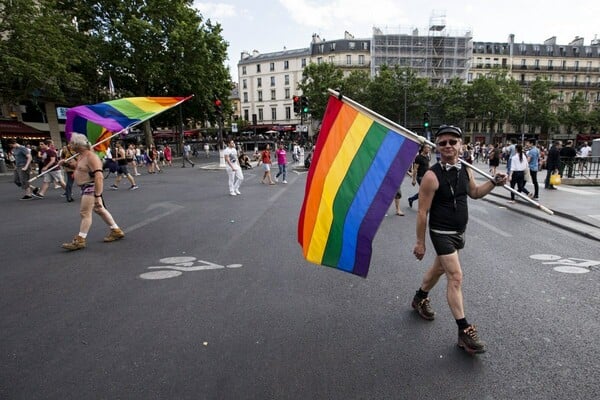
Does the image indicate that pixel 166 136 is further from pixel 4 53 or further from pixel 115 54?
pixel 4 53

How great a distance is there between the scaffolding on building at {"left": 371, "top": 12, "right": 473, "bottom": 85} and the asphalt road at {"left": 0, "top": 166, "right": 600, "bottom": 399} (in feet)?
188

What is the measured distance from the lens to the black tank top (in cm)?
288

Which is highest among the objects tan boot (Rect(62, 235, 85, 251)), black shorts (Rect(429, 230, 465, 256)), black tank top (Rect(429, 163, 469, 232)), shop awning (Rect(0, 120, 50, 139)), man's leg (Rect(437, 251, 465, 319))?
shop awning (Rect(0, 120, 50, 139))

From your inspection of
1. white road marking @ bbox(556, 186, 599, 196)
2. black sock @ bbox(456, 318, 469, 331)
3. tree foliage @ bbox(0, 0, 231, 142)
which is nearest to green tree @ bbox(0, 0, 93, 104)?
tree foliage @ bbox(0, 0, 231, 142)

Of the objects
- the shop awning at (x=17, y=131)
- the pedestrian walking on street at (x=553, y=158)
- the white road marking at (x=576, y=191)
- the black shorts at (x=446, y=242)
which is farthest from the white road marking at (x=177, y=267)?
the shop awning at (x=17, y=131)

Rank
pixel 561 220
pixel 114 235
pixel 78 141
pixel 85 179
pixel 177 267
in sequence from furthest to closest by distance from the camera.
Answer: pixel 561 220, pixel 114 235, pixel 85 179, pixel 78 141, pixel 177 267

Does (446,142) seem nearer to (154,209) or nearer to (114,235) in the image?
(114,235)

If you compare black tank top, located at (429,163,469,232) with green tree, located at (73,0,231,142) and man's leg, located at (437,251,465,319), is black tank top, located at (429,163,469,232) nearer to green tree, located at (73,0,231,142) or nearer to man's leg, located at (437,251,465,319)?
man's leg, located at (437,251,465,319)

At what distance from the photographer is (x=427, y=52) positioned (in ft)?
187

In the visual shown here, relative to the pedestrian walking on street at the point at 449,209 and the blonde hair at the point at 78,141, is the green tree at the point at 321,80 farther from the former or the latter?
the pedestrian walking on street at the point at 449,209

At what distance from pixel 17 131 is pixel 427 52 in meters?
55.9

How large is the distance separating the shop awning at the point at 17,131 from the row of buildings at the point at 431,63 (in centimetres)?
3058

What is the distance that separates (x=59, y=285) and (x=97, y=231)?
2764 millimetres

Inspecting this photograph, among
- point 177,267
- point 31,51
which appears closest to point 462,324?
point 177,267
